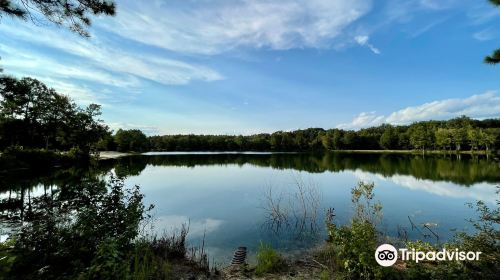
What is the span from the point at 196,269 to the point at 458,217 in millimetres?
12305

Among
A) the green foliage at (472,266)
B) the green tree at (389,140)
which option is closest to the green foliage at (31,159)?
the green foliage at (472,266)

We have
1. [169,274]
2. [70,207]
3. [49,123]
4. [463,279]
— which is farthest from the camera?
[49,123]


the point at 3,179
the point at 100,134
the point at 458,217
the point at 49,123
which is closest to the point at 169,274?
the point at 458,217

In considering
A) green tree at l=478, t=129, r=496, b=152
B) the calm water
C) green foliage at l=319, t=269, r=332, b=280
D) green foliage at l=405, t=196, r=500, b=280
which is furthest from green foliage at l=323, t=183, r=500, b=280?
green tree at l=478, t=129, r=496, b=152

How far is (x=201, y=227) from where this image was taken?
1122 centimetres

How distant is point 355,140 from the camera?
346ft

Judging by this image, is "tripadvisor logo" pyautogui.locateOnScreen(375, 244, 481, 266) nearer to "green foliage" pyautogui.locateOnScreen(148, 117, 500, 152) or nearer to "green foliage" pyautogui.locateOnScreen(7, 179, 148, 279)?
"green foliage" pyautogui.locateOnScreen(7, 179, 148, 279)

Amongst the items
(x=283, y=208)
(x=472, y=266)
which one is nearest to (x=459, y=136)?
(x=283, y=208)

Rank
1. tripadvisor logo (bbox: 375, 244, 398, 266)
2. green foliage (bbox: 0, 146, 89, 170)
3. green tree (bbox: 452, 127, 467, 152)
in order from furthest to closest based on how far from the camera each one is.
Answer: green tree (bbox: 452, 127, 467, 152), green foliage (bbox: 0, 146, 89, 170), tripadvisor logo (bbox: 375, 244, 398, 266)

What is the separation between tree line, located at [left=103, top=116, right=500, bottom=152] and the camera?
71.8 meters

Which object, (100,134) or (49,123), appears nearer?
(49,123)

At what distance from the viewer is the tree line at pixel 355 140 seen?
7175 centimetres

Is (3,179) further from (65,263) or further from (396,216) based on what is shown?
(396,216)

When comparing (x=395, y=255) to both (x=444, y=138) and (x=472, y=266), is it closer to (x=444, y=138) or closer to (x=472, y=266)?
(x=472, y=266)
